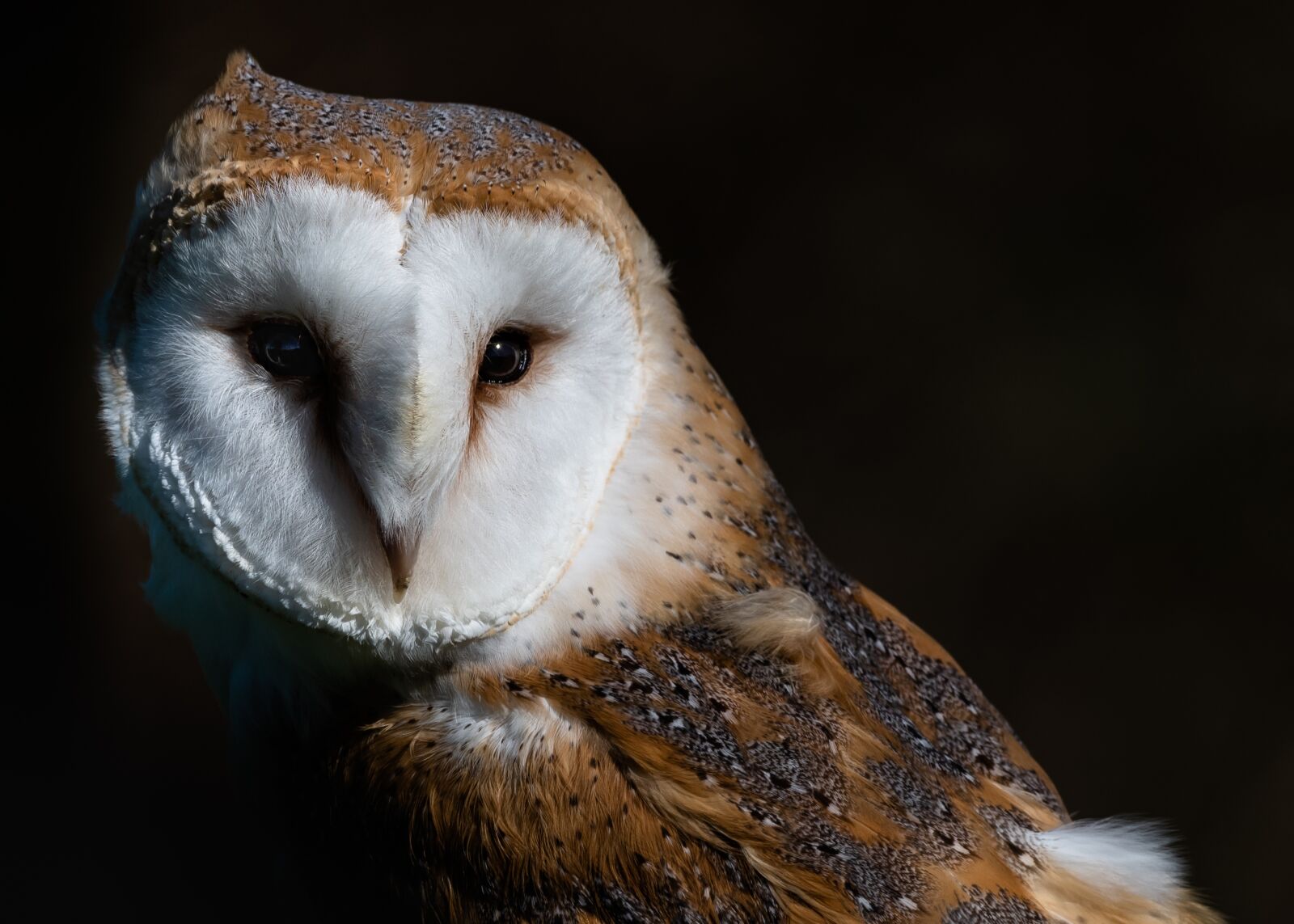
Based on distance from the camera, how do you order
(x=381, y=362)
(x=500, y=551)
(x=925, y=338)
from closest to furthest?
(x=381, y=362) < (x=500, y=551) < (x=925, y=338)

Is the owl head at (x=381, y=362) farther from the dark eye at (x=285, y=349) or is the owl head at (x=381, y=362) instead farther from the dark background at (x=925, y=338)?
the dark background at (x=925, y=338)

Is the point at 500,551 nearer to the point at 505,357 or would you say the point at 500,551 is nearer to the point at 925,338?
the point at 505,357

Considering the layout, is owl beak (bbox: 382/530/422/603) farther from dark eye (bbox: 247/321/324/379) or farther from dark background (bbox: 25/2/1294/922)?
dark background (bbox: 25/2/1294/922)

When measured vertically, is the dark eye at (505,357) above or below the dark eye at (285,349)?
above

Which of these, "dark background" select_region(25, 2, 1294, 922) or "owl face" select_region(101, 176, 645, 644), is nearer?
"owl face" select_region(101, 176, 645, 644)

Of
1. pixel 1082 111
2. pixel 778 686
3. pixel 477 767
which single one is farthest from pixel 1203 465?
pixel 477 767

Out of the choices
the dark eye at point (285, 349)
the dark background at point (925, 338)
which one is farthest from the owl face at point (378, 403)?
the dark background at point (925, 338)

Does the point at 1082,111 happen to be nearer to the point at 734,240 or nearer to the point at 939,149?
the point at 939,149

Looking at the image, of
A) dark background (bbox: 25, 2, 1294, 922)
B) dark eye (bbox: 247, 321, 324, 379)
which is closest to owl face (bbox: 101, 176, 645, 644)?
dark eye (bbox: 247, 321, 324, 379)

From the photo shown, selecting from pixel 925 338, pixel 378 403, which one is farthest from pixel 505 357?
pixel 925 338
